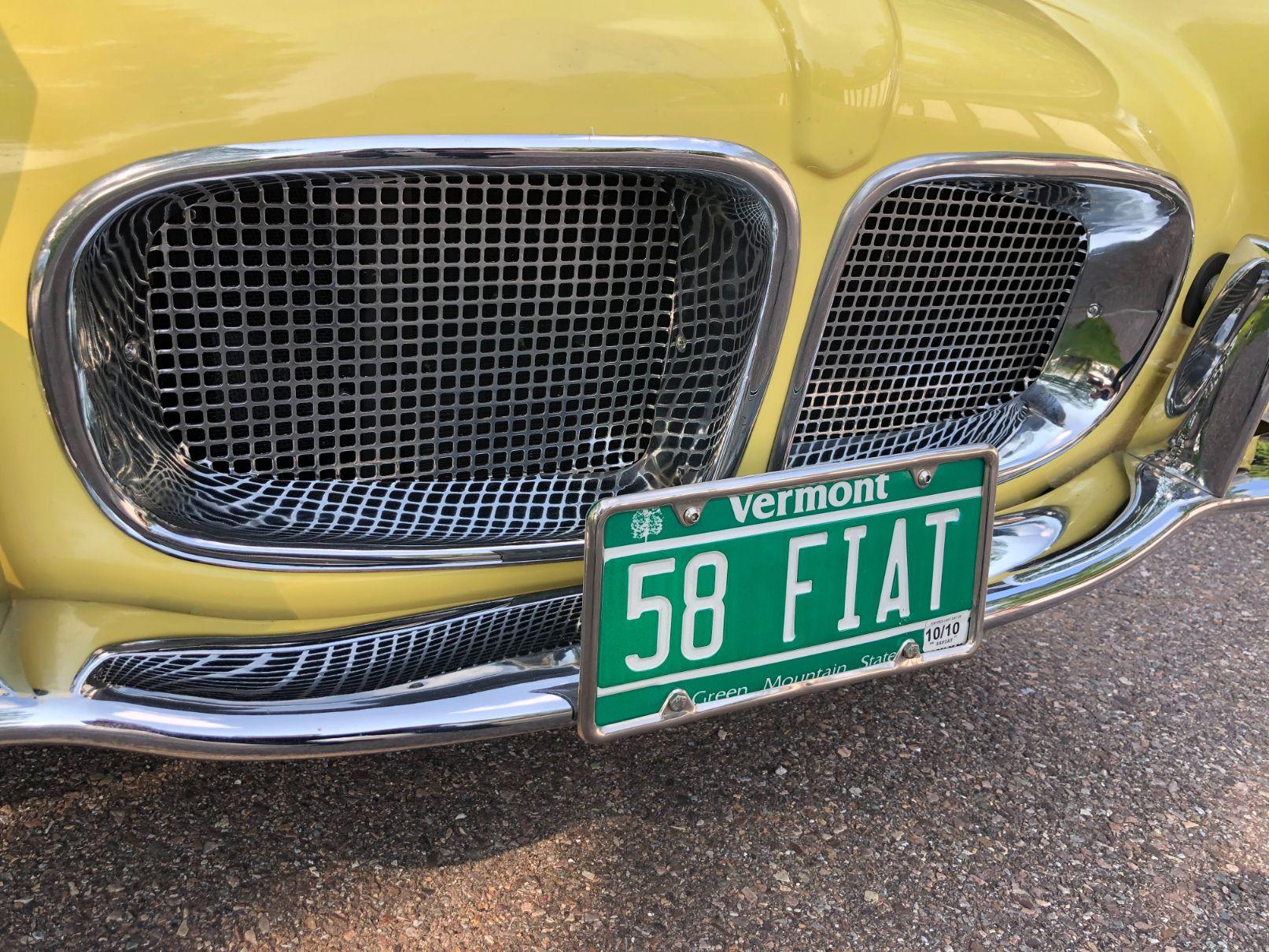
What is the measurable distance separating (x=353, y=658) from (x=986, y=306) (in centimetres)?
107

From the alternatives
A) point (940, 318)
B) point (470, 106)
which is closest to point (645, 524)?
point (470, 106)

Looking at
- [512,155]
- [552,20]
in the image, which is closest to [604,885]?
[512,155]

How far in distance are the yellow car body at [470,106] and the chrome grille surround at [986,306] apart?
0.13 feet

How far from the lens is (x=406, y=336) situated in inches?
52.3

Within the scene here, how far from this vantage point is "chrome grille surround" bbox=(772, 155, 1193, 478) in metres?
1.48

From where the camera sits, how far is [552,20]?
1140mm

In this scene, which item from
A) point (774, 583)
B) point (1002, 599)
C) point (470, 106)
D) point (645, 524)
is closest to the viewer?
point (470, 106)

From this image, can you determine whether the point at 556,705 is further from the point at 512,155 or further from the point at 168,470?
the point at 512,155

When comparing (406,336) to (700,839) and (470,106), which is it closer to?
(470,106)

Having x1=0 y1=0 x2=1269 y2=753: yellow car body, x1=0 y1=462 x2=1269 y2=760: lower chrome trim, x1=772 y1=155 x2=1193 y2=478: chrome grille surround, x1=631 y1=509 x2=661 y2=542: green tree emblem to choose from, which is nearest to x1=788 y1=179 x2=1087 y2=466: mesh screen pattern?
x1=772 y1=155 x2=1193 y2=478: chrome grille surround

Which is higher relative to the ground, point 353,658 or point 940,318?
point 940,318

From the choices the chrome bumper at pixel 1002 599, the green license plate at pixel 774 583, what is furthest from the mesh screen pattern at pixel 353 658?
the green license plate at pixel 774 583

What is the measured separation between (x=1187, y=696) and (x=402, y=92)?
6.42 feet

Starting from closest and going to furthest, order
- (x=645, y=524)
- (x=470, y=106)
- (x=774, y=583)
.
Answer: (x=470, y=106)
(x=645, y=524)
(x=774, y=583)
